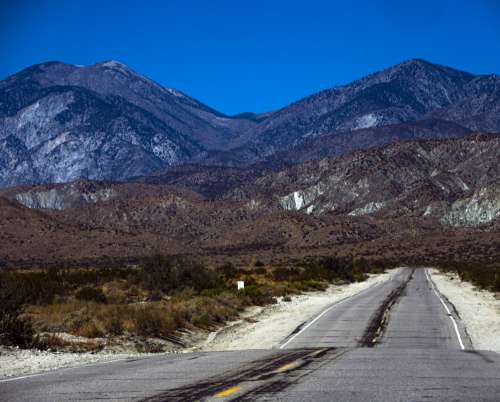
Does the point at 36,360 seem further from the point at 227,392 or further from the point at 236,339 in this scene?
the point at 236,339

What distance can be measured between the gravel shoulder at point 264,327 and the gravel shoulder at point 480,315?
548 centimetres

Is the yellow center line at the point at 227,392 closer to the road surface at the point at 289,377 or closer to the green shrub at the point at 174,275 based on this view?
the road surface at the point at 289,377

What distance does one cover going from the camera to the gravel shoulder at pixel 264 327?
1958cm

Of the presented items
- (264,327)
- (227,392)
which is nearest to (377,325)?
(264,327)

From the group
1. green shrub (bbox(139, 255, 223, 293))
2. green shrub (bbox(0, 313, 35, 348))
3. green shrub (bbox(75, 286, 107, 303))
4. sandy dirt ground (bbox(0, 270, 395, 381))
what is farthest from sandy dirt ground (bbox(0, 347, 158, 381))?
green shrub (bbox(139, 255, 223, 293))

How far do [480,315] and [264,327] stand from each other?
31.3 ft

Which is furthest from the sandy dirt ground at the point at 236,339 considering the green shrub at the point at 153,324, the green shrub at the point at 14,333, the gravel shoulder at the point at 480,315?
the gravel shoulder at the point at 480,315

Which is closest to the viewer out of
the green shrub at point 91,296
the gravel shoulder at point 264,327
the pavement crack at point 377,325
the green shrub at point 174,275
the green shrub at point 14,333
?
the green shrub at point 14,333

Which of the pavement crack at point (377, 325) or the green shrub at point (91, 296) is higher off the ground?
the green shrub at point (91, 296)

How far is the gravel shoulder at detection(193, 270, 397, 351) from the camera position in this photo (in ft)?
64.2

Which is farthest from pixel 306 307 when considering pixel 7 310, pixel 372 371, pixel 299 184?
pixel 299 184

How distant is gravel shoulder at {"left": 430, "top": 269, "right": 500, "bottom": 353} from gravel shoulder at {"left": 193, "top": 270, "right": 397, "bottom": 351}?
18.0ft

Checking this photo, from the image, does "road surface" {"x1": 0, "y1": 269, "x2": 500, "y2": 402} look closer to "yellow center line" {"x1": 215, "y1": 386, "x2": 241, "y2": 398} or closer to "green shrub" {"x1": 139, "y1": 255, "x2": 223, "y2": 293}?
"yellow center line" {"x1": 215, "y1": 386, "x2": 241, "y2": 398}

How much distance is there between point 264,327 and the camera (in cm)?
2414
